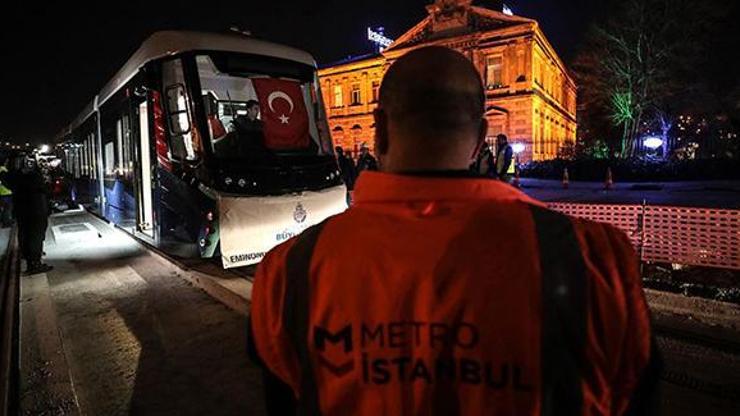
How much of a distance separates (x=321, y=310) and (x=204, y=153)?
6170 mm

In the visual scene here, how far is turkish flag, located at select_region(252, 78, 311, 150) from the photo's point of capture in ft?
24.5

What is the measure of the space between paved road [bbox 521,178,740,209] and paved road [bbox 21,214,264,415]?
46.4 ft

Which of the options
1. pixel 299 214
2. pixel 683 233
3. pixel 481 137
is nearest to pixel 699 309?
pixel 683 233

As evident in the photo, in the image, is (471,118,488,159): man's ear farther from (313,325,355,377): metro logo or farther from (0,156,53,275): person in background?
(0,156,53,275): person in background

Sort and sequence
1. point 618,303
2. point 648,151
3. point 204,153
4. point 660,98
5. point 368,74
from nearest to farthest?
1. point 618,303
2. point 204,153
3. point 660,98
4. point 648,151
5. point 368,74

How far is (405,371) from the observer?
1.19 meters

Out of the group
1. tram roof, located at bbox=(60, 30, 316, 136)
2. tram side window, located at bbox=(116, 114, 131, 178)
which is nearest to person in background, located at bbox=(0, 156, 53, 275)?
tram side window, located at bbox=(116, 114, 131, 178)

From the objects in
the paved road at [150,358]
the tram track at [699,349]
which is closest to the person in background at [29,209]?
the paved road at [150,358]

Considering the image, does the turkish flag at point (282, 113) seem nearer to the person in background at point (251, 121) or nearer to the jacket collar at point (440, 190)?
the person in background at point (251, 121)

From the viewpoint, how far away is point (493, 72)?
4391 cm

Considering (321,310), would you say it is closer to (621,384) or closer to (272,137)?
(621,384)

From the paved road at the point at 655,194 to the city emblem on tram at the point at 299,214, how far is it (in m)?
12.5

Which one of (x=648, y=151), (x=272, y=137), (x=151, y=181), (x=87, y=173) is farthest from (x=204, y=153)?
(x=648, y=151)

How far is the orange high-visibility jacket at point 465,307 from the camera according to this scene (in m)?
1.11
